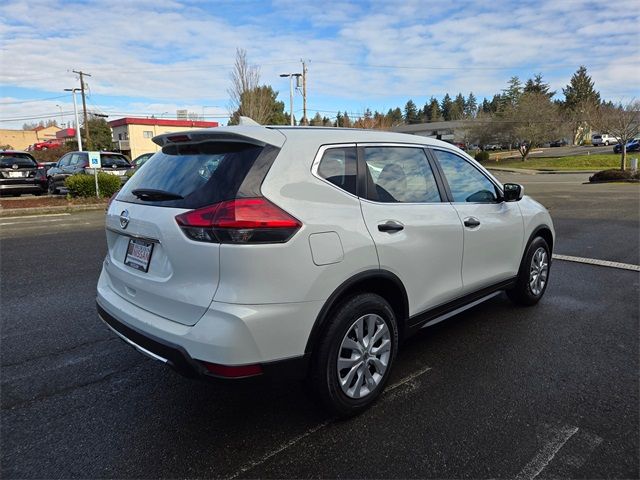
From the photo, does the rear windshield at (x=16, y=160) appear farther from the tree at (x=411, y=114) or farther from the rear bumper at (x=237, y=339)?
the tree at (x=411, y=114)

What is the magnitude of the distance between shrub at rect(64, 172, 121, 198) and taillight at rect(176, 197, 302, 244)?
43.4 ft

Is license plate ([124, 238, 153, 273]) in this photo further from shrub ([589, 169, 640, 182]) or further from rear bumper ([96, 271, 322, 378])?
shrub ([589, 169, 640, 182])

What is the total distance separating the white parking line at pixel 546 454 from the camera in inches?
91.8

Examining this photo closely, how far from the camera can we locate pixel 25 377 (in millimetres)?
3287

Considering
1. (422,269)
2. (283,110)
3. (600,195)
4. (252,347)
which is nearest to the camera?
(252,347)

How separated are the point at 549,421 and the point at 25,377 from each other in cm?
365

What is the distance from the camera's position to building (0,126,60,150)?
291ft

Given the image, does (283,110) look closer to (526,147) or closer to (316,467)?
(526,147)

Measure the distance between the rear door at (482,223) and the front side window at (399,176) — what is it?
0.80 ft

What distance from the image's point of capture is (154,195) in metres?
2.71

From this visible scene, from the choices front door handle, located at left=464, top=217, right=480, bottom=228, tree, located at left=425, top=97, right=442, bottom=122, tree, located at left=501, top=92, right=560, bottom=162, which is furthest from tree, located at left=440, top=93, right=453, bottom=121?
A: front door handle, located at left=464, top=217, right=480, bottom=228

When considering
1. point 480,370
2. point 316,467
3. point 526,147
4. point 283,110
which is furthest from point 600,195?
point 283,110

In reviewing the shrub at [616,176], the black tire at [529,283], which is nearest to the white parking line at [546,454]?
the black tire at [529,283]

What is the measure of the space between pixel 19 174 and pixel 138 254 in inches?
639
